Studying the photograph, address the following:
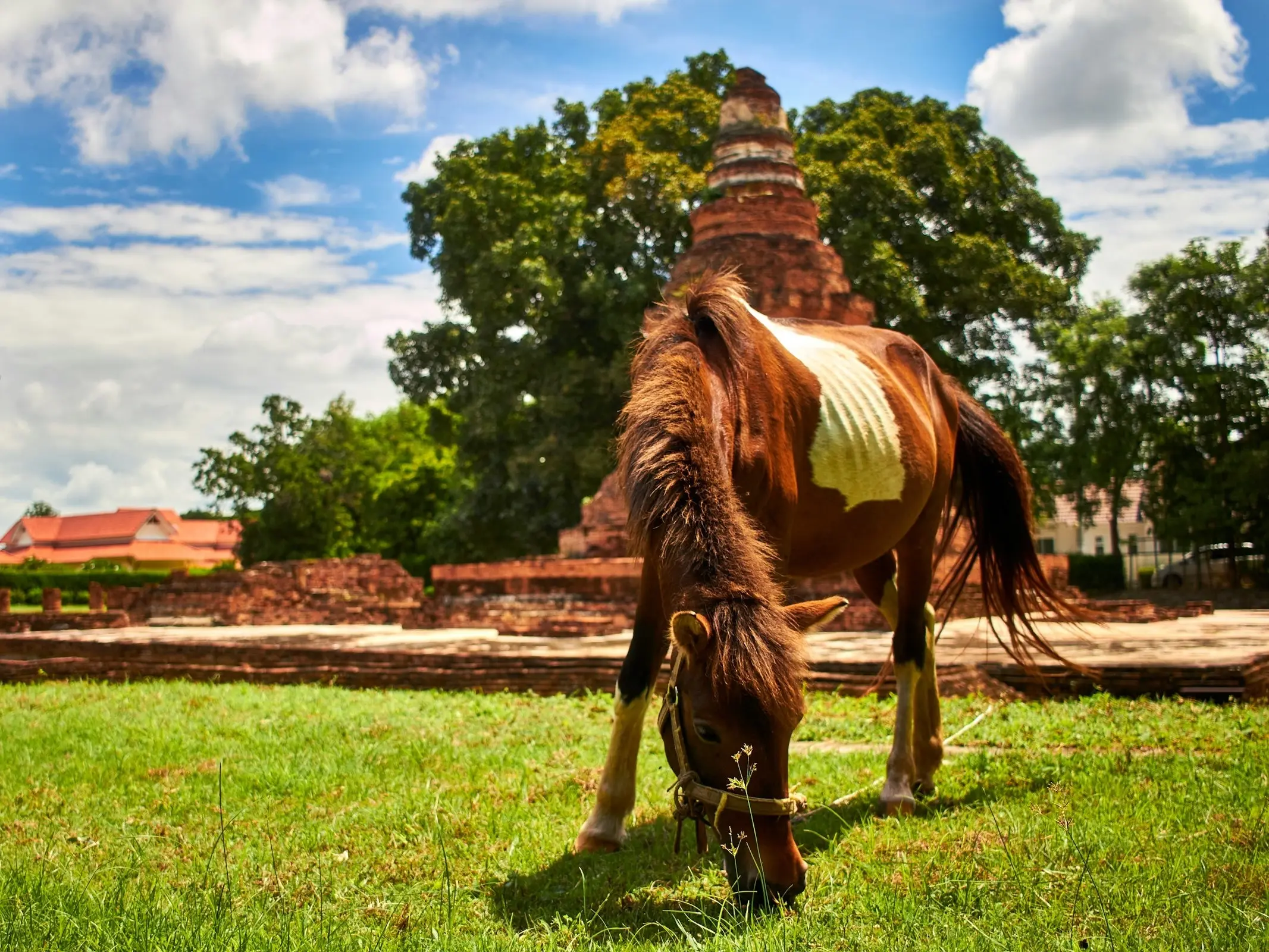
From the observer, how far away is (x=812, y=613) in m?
3.14

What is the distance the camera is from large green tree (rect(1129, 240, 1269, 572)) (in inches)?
1041

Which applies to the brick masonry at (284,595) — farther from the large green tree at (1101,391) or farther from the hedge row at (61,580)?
the large green tree at (1101,391)

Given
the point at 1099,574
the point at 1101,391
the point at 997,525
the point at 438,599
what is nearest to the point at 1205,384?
the point at 1101,391

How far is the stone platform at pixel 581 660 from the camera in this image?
26.5ft

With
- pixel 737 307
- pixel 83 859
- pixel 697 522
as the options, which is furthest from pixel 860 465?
pixel 83 859

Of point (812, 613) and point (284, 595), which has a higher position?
point (812, 613)

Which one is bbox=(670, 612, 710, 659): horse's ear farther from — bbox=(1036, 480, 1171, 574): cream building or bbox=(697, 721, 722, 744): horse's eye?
bbox=(1036, 480, 1171, 574): cream building

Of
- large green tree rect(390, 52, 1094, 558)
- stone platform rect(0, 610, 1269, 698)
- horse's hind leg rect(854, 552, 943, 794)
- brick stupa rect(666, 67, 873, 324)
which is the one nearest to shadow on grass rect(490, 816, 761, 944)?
horse's hind leg rect(854, 552, 943, 794)

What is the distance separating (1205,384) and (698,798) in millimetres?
27537

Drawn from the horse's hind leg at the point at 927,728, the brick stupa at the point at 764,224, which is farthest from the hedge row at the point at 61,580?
the horse's hind leg at the point at 927,728

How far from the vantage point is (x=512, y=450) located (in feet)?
88.5

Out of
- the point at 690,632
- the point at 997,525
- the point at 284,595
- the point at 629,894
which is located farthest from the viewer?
the point at 284,595

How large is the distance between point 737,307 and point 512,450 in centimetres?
2308

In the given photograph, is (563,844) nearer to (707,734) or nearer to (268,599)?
(707,734)
